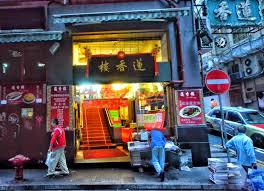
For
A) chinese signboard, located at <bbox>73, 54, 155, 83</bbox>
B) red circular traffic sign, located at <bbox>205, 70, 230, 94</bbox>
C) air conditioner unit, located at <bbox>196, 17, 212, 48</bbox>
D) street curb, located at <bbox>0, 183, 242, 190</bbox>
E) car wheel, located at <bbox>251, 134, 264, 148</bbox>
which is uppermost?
air conditioner unit, located at <bbox>196, 17, 212, 48</bbox>

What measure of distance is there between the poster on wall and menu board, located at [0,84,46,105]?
16.8 ft

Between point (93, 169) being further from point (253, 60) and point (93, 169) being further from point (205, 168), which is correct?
point (253, 60)

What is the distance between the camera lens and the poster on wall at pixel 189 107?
36.5 feet

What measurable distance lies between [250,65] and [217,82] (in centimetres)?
1926

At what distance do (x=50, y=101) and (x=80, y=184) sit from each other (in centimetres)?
386

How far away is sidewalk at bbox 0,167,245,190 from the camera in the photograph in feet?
27.7

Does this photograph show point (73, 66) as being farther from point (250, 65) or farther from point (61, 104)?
point (250, 65)

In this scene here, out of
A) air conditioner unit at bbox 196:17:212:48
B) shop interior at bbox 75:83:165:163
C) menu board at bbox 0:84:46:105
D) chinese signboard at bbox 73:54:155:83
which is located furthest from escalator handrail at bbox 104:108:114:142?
air conditioner unit at bbox 196:17:212:48

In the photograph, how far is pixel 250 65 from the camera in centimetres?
2653

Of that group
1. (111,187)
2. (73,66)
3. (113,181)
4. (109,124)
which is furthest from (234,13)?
(109,124)

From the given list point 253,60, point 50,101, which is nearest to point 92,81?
point 50,101

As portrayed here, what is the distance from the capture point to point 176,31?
11.6 m

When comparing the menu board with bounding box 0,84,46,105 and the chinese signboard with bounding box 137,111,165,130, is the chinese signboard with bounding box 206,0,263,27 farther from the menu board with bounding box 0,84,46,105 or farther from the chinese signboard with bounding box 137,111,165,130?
the menu board with bounding box 0,84,46,105

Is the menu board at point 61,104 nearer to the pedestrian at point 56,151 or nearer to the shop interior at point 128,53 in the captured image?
the shop interior at point 128,53
